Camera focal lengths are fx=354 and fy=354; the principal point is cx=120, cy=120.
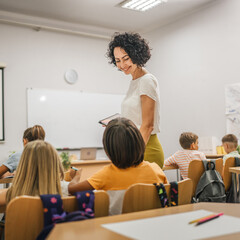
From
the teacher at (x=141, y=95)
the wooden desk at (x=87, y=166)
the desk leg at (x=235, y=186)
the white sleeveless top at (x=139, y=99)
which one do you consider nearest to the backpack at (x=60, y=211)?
the teacher at (x=141, y=95)

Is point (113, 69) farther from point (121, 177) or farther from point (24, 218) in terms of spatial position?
point (24, 218)

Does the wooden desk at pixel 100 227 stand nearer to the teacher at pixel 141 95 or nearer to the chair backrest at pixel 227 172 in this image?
the teacher at pixel 141 95

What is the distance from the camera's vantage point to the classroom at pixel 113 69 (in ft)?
18.1

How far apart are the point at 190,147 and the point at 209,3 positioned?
3.01 metres

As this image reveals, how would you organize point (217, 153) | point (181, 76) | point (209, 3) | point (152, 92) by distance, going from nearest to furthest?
1. point (152, 92)
2. point (217, 153)
3. point (209, 3)
4. point (181, 76)

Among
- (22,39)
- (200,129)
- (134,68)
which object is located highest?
(22,39)

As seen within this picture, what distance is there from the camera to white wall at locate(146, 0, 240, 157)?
5.37 m

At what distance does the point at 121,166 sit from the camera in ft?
5.22

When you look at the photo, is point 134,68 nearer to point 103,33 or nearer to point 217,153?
point 217,153

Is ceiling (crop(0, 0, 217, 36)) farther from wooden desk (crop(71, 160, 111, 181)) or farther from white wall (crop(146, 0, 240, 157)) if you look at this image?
wooden desk (crop(71, 160, 111, 181))

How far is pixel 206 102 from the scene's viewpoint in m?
5.71

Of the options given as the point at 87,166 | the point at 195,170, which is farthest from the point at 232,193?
the point at 87,166

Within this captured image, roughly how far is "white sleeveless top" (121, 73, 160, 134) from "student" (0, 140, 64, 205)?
0.81m

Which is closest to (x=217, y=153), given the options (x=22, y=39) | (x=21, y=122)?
(x=21, y=122)
